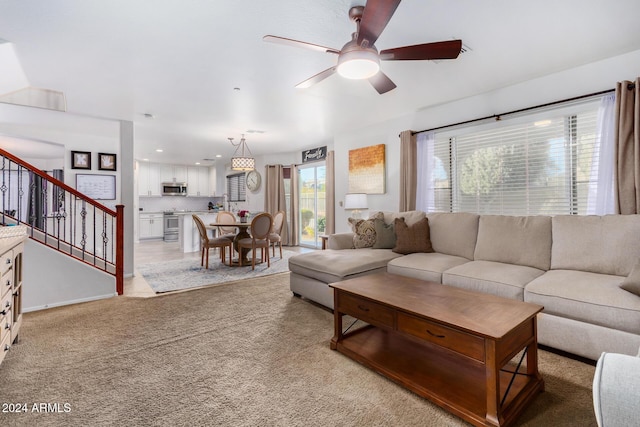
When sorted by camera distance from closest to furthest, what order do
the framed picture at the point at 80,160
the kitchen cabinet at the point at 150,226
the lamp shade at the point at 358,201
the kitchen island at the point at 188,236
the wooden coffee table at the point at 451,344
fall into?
the wooden coffee table at the point at 451,344 → the lamp shade at the point at 358,201 → the framed picture at the point at 80,160 → the kitchen island at the point at 188,236 → the kitchen cabinet at the point at 150,226

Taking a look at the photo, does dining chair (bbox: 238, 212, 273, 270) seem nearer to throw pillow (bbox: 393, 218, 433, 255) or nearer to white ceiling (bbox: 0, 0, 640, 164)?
white ceiling (bbox: 0, 0, 640, 164)

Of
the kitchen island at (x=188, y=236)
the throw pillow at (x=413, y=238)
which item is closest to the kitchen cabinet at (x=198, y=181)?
the kitchen island at (x=188, y=236)

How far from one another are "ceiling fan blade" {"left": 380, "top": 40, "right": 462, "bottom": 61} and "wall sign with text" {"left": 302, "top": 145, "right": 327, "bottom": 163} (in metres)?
4.71

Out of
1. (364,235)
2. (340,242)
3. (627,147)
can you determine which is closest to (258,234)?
(340,242)

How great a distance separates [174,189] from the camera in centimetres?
921

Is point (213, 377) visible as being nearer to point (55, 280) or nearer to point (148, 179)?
point (55, 280)

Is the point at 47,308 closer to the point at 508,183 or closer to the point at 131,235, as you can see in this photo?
the point at 131,235

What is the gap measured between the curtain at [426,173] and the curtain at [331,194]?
2.13 metres

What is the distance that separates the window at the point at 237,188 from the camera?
8.95 meters

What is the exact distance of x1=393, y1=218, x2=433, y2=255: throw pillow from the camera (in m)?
3.58

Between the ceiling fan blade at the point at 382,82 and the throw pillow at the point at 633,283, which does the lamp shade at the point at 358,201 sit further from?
the throw pillow at the point at 633,283

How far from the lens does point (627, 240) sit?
2369 millimetres

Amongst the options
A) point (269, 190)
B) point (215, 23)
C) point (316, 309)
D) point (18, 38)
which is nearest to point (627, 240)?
point (316, 309)

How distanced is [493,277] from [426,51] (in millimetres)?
1842
